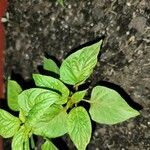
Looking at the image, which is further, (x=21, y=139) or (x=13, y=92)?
(x=13, y=92)

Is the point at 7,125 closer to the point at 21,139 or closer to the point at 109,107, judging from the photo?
the point at 21,139

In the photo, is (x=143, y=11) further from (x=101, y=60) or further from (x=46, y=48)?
(x=46, y=48)

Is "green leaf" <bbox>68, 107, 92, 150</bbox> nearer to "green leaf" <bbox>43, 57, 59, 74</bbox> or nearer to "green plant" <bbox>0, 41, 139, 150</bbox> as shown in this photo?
"green plant" <bbox>0, 41, 139, 150</bbox>

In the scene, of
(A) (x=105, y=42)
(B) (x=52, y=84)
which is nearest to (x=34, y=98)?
(B) (x=52, y=84)

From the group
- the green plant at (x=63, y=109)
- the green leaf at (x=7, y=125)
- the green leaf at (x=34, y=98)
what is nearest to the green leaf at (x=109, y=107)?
the green plant at (x=63, y=109)

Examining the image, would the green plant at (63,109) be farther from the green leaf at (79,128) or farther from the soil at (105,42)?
the soil at (105,42)
